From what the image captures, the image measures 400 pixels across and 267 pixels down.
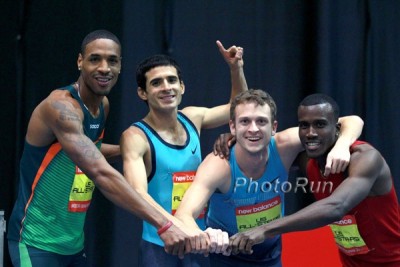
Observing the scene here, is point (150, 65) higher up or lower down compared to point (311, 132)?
higher up

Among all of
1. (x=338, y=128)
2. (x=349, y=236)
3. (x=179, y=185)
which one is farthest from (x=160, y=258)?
(x=338, y=128)

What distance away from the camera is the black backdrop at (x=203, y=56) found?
4527 mm

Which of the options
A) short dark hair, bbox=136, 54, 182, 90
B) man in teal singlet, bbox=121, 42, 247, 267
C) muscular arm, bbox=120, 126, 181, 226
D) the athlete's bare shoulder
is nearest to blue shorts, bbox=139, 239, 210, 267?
man in teal singlet, bbox=121, 42, 247, 267

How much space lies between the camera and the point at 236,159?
3.37 m

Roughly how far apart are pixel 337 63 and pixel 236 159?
58.7 inches

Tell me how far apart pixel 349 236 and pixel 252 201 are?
1.39ft

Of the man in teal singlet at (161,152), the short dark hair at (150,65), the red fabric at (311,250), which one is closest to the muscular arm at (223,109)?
the man in teal singlet at (161,152)

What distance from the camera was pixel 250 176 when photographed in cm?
336

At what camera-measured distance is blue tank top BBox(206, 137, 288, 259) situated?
132 inches

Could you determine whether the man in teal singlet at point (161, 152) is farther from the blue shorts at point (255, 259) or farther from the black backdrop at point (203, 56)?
the black backdrop at point (203, 56)

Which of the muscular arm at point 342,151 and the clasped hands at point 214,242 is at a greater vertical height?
the muscular arm at point 342,151

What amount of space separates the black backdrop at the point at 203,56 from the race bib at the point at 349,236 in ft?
4.38

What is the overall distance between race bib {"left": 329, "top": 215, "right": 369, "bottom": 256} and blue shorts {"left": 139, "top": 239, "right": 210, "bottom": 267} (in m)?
0.61

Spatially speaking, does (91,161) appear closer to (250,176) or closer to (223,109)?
(250,176)
